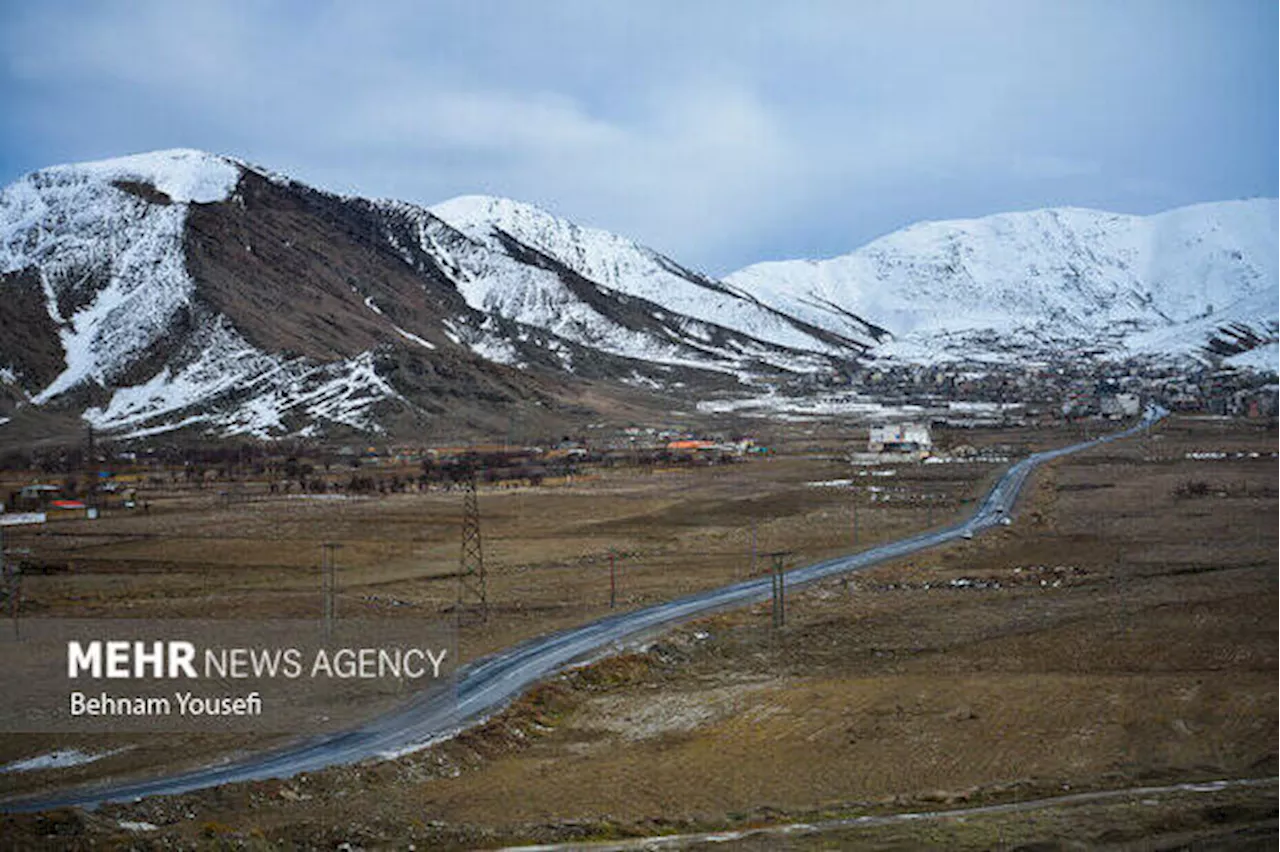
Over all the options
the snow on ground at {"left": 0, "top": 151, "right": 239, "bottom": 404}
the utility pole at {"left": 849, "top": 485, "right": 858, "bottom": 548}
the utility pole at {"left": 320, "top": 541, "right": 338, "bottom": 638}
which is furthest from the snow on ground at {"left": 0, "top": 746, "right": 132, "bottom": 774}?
the snow on ground at {"left": 0, "top": 151, "right": 239, "bottom": 404}

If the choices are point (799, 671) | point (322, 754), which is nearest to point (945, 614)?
point (799, 671)

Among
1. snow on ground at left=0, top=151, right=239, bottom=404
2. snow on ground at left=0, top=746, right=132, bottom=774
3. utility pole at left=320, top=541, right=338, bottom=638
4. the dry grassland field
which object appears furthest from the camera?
snow on ground at left=0, top=151, right=239, bottom=404

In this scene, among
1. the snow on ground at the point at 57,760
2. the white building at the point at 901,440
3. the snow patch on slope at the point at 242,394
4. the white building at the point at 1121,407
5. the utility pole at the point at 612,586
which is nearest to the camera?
the snow on ground at the point at 57,760

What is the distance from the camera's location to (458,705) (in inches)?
1206

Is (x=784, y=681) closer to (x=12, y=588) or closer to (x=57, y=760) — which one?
(x=57, y=760)

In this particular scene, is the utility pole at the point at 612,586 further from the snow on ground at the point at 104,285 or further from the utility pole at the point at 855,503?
the snow on ground at the point at 104,285

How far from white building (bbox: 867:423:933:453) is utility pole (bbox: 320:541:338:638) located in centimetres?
7181

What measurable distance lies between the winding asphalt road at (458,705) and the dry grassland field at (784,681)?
0.96 meters

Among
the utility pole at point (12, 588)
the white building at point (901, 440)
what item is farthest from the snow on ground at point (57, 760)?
the white building at point (901, 440)

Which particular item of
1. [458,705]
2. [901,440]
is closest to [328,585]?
[458,705]

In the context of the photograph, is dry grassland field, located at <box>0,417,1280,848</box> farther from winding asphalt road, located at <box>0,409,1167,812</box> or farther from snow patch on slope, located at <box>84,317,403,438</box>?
snow patch on slope, located at <box>84,317,403,438</box>

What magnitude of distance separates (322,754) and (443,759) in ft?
8.90

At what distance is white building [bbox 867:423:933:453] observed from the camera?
12188 centimetres

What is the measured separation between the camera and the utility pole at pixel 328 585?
4011 centimetres
